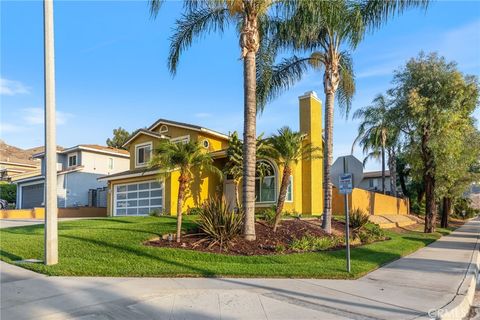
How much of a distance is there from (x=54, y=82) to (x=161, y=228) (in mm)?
6028

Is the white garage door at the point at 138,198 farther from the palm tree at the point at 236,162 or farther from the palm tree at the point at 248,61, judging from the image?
the palm tree at the point at 248,61

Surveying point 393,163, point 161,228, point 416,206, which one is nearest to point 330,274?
point 161,228

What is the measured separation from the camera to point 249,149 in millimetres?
12930

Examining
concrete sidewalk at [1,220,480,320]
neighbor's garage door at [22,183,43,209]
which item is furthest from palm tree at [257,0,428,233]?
neighbor's garage door at [22,183,43,209]

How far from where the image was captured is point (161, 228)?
13.8 m

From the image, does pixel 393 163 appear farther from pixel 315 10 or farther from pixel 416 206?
pixel 315 10

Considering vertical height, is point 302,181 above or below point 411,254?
above

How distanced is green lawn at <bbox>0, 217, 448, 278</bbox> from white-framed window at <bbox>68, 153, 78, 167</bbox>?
23625mm

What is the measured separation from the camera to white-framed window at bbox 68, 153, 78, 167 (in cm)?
3625

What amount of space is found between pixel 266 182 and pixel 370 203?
979 centimetres

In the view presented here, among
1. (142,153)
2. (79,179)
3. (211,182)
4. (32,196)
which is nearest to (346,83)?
(211,182)

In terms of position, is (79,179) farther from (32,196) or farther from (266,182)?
(266,182)

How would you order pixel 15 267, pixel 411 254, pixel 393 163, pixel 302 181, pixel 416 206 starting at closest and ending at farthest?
pixel 15 267, pixel 411 254, pixel 302 181, pixel 393 163, pixel 416 206

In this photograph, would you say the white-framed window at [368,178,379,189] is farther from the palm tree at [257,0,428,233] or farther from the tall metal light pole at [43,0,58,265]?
the tall metal light pole at [43,0,58,265]
